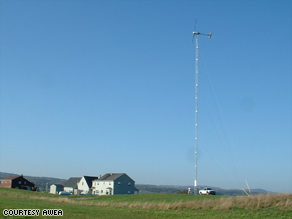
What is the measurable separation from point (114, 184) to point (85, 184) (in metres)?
18.6

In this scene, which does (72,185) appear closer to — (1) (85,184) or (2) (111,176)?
(1) (85,184)

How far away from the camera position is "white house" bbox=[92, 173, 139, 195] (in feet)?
326

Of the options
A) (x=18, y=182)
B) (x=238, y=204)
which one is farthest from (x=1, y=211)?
(x=18, y=182)

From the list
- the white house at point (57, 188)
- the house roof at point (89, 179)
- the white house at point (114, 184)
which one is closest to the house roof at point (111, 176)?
the white house at point (114, 184)

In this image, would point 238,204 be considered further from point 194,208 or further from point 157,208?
point 157,208

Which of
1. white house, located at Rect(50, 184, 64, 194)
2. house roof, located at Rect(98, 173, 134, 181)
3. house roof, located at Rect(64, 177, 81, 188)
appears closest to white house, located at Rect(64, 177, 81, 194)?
house roof, located at Rect(64, 177, 81, 188)

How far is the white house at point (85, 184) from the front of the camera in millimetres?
111963

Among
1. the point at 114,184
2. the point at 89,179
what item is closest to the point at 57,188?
the point at 89,179

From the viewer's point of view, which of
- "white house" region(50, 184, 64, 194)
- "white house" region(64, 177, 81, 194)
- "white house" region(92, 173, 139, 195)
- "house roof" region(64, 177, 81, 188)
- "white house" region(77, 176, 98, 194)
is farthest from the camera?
"white house" region(50, 184, 64, 194)

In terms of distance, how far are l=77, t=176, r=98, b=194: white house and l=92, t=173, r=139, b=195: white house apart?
18.9ft

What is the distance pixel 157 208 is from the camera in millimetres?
33250

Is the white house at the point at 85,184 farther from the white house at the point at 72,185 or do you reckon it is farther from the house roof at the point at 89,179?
the white house at the point at 72,185

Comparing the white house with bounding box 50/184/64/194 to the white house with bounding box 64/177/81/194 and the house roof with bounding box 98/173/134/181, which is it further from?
the house roof with bounding box 98/173/134/181

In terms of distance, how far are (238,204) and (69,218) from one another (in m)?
16.9
